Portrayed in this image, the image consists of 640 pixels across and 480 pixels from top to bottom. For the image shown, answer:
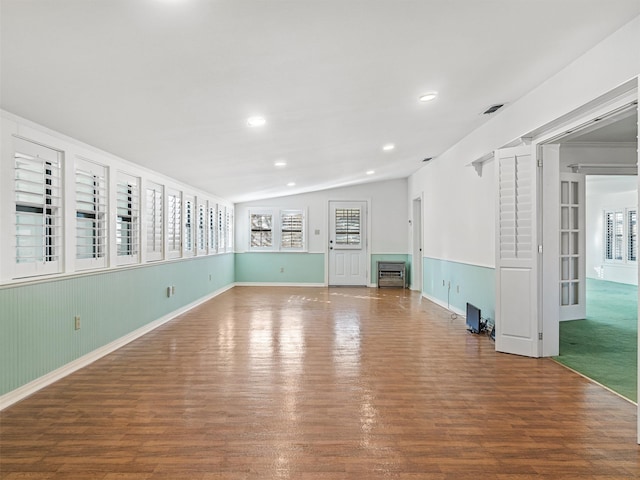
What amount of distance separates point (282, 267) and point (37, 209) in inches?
271

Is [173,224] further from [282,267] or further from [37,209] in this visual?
[282,267]

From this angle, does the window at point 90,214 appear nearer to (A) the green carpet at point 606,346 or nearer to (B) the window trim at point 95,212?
(B) the window trim at point 95,212

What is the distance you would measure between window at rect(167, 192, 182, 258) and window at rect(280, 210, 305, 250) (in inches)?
152

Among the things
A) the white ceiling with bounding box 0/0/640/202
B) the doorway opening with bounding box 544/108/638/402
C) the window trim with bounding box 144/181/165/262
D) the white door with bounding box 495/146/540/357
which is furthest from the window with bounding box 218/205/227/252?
the doorway opening with bounding box 544/108/638/402

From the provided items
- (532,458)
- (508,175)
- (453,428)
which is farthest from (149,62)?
(508,175)

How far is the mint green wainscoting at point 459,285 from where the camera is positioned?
4.95m

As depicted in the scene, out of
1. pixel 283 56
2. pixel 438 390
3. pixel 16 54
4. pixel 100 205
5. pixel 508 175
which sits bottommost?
pixel 438 390

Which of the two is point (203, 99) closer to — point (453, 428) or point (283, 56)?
point (283, 56)

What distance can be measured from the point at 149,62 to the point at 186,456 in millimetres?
2270

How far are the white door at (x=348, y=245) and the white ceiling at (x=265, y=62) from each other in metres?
5.40

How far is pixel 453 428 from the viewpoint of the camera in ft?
7.86

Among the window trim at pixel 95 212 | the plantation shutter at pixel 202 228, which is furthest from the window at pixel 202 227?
the window trim at pixel 95 212

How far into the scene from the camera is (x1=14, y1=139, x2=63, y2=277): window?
2873 millimetres

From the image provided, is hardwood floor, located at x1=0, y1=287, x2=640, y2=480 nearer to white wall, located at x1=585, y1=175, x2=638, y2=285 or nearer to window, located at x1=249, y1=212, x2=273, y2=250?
window, located at x1=249, y1=212, x2=273, y2=250
